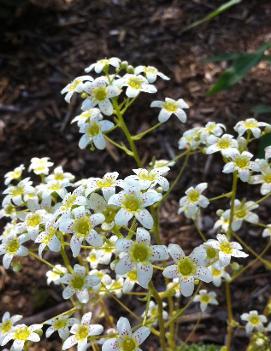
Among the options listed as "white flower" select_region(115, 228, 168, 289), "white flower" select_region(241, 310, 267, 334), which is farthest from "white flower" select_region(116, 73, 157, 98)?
"white flower" select_region(241, 310, 267, 334)

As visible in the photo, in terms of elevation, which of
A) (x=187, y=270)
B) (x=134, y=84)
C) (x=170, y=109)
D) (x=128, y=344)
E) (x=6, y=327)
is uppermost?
(x=134, y=84)

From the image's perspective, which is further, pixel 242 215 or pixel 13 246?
pixel 242 215

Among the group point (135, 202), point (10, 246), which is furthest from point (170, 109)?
point (10, 246)

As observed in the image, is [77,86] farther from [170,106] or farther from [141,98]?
[141,98]

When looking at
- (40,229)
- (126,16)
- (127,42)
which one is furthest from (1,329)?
(126,16)

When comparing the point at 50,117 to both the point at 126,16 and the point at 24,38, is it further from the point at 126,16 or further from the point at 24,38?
the point at 126,16

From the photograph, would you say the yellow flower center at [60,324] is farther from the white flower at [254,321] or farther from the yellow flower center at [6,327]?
the white flower at [254,321]

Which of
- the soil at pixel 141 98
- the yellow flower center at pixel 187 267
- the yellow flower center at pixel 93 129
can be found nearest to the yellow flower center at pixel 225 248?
the yellow flower center at pixel 187 267
